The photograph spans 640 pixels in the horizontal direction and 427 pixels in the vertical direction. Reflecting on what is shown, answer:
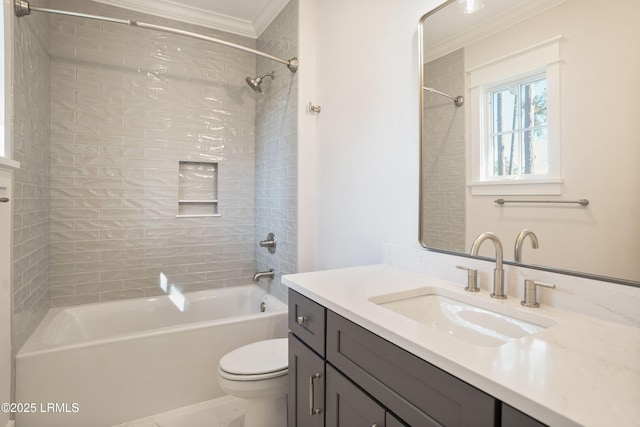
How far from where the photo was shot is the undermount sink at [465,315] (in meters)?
0.94

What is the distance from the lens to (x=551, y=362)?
640 mm

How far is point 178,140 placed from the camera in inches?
107

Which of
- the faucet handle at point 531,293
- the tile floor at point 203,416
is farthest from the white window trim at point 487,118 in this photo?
the tile floor at point 203,416

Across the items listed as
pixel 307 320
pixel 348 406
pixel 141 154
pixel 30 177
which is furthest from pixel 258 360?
pixel 141 154

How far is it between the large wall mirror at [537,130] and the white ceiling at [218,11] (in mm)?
1693

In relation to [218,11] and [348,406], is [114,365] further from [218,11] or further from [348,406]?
[218,11]

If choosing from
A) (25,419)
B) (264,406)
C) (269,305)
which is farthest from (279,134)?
(25,419)

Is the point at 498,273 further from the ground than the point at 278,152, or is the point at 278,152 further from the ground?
the point at 278,152

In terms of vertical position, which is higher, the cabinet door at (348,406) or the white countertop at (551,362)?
the white countertop at (551,362)

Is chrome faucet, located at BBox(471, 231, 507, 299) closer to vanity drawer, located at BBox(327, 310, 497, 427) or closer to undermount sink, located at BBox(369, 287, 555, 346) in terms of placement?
undermount sink, located at BBox(369, 287, 555, 346)

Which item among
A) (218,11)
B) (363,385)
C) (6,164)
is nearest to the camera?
(363,385)

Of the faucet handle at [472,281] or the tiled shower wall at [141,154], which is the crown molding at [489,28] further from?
the tiled shower wall at [141,154]

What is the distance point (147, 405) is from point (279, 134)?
194cm

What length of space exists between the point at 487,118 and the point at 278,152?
65.8 inches
